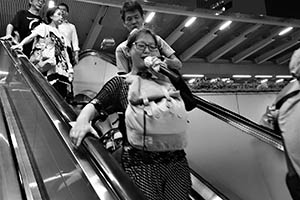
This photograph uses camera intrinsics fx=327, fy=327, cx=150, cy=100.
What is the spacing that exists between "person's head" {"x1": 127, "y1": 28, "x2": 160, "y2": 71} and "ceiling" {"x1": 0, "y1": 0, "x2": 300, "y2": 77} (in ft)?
18.8

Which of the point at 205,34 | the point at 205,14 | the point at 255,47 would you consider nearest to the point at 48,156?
the point at 205,14

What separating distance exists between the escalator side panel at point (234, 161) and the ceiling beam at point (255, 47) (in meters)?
8.43

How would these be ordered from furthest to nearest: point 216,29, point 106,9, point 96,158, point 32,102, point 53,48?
point 216,29
point 106,9
point 53,48
point 32,102
point 96,158

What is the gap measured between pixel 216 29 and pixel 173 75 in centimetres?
902

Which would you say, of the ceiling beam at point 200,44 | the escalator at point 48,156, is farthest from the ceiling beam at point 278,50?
the escalator at point 48,156

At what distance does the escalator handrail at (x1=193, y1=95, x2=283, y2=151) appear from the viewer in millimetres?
2688

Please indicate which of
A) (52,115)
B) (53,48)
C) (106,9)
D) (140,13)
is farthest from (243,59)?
(52,115)

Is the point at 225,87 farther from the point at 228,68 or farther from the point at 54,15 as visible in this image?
the point at 228,68

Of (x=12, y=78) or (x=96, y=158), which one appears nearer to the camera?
(x=96, y=158)

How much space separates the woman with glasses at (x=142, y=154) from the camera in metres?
1.67

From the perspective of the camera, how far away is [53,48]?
4113mm

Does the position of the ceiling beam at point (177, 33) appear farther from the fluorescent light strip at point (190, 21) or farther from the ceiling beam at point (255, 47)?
the ceiling beam at point (255, 47)

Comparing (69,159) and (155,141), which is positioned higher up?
(155,141)

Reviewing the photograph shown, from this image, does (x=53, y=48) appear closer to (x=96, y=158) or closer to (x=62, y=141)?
(x=62, y=141)
